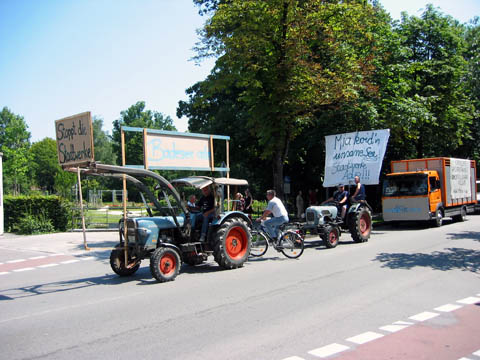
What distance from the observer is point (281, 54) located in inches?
647

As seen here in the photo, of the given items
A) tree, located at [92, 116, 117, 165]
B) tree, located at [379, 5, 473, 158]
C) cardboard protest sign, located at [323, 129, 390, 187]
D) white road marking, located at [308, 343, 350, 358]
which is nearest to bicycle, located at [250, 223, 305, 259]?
white road marking, located at [308, 343, 350, 358]

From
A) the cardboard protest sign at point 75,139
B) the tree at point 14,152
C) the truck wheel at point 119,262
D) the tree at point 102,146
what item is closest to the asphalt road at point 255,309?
the truck wheel at point 119,262

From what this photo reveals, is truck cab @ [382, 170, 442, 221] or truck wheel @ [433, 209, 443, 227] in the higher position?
truck cab @ [382, 170, 442, 221]

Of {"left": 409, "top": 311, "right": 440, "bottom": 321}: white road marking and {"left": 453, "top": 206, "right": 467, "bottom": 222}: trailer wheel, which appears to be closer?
{"left": 409, "top": 311, "right": 440, "bottom": 321}: white road marking

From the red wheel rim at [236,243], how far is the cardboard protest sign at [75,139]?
12.6ft

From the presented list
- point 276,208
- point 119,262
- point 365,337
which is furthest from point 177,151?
point 365,337

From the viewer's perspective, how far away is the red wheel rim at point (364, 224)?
47.9ft

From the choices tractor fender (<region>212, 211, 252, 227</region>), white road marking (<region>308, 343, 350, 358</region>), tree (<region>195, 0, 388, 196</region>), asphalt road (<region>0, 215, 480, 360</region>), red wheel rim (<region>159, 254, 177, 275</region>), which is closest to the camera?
white road marking (<region>308, 343, 350, 358</region>)

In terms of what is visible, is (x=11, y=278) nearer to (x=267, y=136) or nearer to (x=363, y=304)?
(x=363, y=304)

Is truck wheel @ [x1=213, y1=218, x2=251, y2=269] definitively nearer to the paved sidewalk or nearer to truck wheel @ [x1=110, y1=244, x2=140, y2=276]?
truck wheel @ [x1=110, y1=244, x2=140, y2=276]

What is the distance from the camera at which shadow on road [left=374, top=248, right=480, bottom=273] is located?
32.1 feet

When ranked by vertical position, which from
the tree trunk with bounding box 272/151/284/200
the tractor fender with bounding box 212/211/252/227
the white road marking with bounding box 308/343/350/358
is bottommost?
the white road marking with bounding box 308/343/350/358

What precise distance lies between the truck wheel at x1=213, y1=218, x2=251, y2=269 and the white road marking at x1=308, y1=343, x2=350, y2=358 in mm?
5023

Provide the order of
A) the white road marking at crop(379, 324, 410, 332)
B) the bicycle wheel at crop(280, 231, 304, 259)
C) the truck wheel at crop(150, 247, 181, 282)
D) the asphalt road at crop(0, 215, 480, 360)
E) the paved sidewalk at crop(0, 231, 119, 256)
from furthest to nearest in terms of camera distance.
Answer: the paved sidewalk at crop(0, 231, 119, 256) → the bicycle wheel at crop(280, 231, 304, 259) → the truck wheel at crop(150, 247, 181, 282) → the white road marking at crop(379, 324, 410, 332) → the asphalt road at crop(0, 215, 480, 360)
